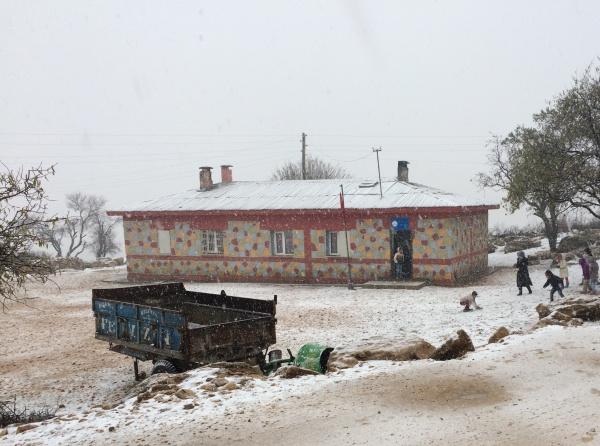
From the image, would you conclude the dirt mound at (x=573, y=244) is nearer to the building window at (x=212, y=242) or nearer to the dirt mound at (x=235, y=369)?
the building window at (x=212, y=242)

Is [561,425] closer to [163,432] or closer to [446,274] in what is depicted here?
[163,432]

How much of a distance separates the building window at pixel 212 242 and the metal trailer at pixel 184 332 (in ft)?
49.4

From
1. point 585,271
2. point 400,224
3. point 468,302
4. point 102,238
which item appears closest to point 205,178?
point 400,224

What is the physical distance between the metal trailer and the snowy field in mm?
637

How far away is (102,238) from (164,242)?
1792 inches

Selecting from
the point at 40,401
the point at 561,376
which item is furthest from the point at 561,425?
the point at 40,401

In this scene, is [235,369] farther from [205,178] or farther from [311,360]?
[205,178]

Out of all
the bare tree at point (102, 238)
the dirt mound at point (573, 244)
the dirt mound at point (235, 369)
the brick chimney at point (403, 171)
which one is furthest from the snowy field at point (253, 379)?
the bare tree at point (102, 238)

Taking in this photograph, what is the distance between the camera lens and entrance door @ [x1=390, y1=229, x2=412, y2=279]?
80.3 feet

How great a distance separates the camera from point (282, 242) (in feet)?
88.4

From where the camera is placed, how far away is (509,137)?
35531 millimetres

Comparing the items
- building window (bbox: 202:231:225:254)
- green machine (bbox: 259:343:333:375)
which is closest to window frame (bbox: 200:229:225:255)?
building window (bbox: 202:231:225:254)

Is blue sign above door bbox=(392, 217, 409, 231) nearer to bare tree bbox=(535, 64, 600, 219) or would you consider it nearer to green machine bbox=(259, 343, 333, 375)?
bare tree bbox=(535, 64, 600, 219)

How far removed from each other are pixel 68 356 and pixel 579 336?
12.0 metres
